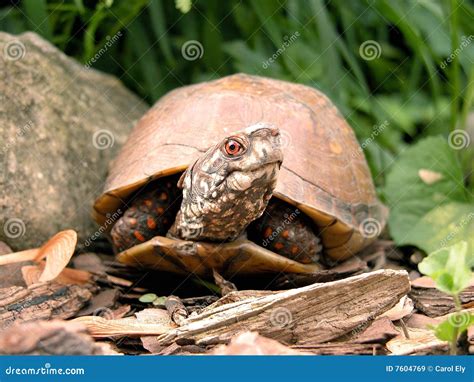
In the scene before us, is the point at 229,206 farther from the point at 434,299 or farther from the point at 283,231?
the point at 434,299

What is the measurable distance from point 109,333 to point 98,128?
1.59 metres

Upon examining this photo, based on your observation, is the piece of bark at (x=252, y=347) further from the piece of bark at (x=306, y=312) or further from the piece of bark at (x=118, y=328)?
the piece of bark at (x=118, y=328)

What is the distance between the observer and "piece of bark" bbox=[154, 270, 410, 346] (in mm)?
2029

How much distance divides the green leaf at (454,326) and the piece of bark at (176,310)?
777mm

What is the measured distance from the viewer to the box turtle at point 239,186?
93.9 inches

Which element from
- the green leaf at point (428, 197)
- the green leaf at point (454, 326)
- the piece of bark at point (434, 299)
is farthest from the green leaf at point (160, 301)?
the green leaf at point (428, 197)

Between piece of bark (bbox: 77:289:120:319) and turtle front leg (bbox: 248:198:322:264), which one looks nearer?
piece of bark (bbox: 77:289:120:319)

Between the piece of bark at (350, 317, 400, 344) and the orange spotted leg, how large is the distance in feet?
3.14

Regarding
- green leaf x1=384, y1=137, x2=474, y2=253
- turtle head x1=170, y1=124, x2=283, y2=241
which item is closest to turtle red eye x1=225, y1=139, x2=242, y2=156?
turtle head x1=170, y1=124, x2=283, y2=241

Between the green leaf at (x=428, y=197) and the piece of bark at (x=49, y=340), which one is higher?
the green leaf at (x=428, y=197)

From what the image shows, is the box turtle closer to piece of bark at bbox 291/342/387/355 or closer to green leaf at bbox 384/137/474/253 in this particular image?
green leaf at bbox 384/137/474/253

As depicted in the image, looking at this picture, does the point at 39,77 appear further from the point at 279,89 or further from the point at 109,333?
the point at 109,333

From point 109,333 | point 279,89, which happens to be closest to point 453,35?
point 279,89

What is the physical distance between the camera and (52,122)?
327 cm
